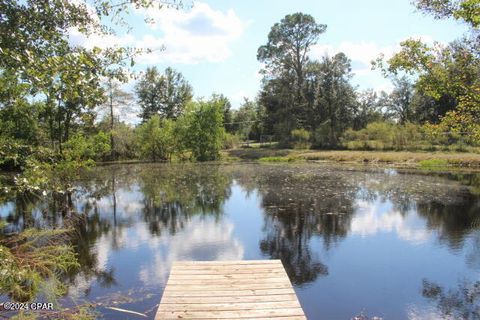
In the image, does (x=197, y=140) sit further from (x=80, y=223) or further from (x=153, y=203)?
(x=80, y=223)

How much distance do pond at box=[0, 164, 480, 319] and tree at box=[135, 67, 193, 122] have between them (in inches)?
1483

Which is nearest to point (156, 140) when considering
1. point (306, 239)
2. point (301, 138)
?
point (301, 138)

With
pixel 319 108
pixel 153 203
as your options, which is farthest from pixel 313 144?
pixel 153 203

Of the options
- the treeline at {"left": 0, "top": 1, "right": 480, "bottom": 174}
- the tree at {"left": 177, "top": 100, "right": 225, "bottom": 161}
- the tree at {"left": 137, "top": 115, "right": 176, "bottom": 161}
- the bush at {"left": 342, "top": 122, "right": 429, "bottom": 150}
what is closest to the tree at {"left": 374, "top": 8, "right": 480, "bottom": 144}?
the treeline at {"left": 0, "top": 1, "right": 480, "bottom": 174}

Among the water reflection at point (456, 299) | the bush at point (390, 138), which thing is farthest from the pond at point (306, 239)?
the bush at point (390, 138)

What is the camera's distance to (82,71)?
3043 millimetres

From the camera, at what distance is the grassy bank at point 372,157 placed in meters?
29.9

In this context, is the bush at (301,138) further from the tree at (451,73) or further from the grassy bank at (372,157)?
the tree at (451,73)

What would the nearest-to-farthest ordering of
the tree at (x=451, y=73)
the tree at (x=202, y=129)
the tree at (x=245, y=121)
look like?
the tree at (x=451, y=73) → the tree at (x=202, y=129) → the tree at (x=245, y=121)

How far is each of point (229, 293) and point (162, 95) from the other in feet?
177

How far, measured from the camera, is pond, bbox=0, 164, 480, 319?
709cm

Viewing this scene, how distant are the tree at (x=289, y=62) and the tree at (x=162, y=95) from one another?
49.1 feet

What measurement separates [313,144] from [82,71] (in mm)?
42211

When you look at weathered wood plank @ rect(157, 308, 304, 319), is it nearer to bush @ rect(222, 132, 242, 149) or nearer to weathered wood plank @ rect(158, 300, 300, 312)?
weathered wood plank @ rect(158, 300, 300, 312)
